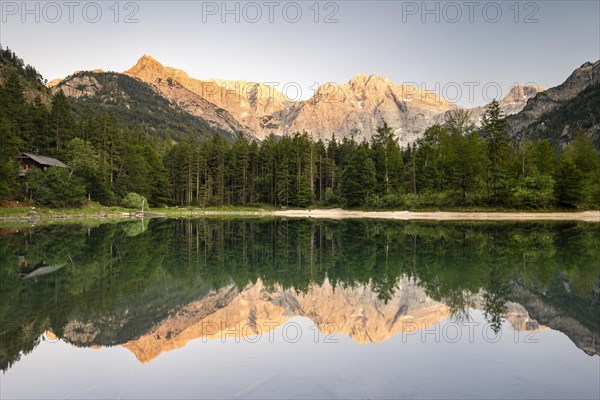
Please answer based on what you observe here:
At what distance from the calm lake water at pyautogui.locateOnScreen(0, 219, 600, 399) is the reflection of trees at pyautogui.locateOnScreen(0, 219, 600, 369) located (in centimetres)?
10

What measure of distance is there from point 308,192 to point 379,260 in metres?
63.3

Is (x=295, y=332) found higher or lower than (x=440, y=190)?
lower

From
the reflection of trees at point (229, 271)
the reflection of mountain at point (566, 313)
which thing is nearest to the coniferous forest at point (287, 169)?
the reflection of trees at point (229, 271)

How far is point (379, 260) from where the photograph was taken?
2148 cm

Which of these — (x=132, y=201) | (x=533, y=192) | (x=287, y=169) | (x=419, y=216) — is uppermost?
(x=287, y=169)

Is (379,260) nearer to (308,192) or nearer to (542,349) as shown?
(542,349)

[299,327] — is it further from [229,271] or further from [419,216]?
[419,216]

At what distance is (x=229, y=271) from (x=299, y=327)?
323 inches

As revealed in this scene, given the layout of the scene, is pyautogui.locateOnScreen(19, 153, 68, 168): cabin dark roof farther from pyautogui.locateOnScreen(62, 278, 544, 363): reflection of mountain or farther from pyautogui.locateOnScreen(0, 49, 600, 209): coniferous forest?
pyautogui.locateOnScreen(62, 278, 544, 363): reflection of mountain

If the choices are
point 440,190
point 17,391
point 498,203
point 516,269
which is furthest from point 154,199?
point 17,391

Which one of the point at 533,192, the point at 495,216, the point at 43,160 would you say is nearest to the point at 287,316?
the point at 495,216

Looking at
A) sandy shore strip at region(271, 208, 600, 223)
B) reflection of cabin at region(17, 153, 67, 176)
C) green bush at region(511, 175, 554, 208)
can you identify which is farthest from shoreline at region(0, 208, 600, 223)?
reflection of cabin at region(17, 153, 67, 176)

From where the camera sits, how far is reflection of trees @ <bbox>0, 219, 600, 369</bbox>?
441 inches

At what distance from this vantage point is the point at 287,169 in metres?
86.8
